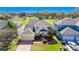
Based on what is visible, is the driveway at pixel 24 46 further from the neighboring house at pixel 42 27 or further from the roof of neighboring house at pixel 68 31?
the roof of neighboring house at pixel 68 31

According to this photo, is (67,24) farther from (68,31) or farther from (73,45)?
(73,45)

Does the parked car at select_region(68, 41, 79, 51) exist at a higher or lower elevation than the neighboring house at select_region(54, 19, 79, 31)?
lower

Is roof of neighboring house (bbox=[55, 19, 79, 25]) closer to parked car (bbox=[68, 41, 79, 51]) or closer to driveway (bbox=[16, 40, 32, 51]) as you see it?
parked car (bbox=[68, 41, 79, 51])

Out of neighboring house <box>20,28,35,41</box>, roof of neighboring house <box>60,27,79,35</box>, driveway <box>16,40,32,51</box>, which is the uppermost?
roof of neighboring house <box>60,27,79,35</box>

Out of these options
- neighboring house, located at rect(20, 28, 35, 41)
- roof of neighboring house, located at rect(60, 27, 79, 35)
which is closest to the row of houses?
roof of neighboring house, located at rect(60, 27, 79, 35)

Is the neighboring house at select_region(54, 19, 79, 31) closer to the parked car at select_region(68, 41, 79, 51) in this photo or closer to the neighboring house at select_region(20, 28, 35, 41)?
the parked car at select_region(68, 41, 79, 51)

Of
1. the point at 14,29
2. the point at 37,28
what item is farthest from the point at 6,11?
the point at 37,28

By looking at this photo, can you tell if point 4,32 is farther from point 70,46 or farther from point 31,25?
point 70,46

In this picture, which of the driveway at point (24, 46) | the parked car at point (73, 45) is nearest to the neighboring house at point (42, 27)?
the driveway at point (24, 46)

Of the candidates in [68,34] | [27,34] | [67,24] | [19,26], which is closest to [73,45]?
[68,34]
